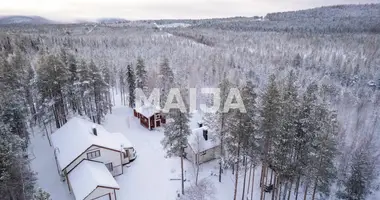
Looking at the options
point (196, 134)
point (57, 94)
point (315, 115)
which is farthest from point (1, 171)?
point (315, 115)

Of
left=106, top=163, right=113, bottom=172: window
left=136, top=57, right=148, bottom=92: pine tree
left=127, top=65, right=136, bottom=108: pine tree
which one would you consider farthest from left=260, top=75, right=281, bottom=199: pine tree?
left=136, top=57, right=148, bottom=92: pine tree

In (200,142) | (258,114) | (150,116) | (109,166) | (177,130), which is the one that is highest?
(258,114)

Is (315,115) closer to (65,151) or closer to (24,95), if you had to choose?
(65,151)

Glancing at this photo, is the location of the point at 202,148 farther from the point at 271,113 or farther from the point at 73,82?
the point at 73,82

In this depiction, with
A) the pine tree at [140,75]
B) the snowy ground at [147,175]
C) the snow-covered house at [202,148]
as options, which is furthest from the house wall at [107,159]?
the pine tree at [140,75]

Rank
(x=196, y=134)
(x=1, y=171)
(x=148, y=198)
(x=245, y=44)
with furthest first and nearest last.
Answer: (x=245, y=44)
(x=196, y=134)
(x=148, y=198)
(x=1, y=171)

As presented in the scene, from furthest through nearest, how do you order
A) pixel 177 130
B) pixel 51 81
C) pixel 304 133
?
pixel 51 81, pixel 177 130, pixel 304 133

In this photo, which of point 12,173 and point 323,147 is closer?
point 12,173

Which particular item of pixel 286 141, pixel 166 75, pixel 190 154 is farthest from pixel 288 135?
pixel 166 75
